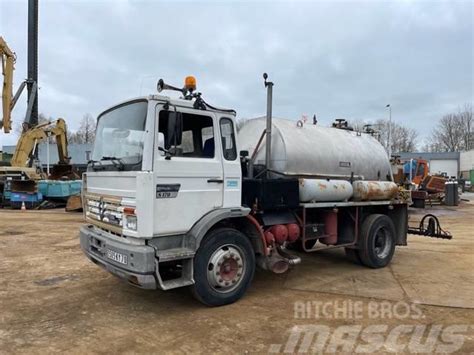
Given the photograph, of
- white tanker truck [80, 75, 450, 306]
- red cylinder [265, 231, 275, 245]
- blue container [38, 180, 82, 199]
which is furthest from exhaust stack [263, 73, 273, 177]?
blue container [38, 180, 82, 199]

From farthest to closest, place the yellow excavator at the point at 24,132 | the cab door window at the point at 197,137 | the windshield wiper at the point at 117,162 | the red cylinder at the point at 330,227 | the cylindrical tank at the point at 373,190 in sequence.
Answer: the yellow excavator at the point at 24,132 → the cylindrical tank at the point at 373,190 → the red cylinder at the point at 330,227 → the cab door window at the point at 197,137 → the windshield wiper at the point at 117,162

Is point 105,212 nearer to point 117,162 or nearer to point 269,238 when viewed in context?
point 117,162

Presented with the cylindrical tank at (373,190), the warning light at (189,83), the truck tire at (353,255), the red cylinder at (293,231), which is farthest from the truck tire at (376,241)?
the warning light at (189,83)

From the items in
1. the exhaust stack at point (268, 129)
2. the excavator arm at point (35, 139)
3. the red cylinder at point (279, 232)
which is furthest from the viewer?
the excavator arm at point (35, 139)

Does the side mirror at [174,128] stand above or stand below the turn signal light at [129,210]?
above

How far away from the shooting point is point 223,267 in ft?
17.4

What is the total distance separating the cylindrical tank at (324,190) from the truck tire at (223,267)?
1.43 meters

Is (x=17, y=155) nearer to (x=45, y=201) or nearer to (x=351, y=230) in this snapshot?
(x=45, y=201)

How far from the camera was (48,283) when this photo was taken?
252 inches

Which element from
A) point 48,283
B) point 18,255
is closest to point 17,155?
point 18,255

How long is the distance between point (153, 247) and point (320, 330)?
2088 mm

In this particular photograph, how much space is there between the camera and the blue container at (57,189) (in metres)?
20.7

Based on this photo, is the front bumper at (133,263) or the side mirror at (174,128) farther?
the side mirror at (174,128)

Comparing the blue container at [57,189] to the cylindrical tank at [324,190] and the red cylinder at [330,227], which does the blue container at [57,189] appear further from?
the cylindrical tank at [324,190]
